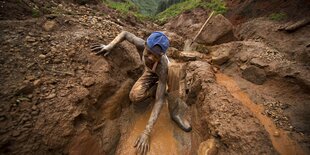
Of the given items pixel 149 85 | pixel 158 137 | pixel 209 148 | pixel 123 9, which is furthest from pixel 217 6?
pixel 209 148

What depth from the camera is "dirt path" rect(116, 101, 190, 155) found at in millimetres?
2227

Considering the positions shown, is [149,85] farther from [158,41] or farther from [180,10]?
[180,10]


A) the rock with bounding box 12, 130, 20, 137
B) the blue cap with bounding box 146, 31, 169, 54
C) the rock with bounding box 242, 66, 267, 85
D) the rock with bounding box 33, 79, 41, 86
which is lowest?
the rock with bounding box 12, 130, 20, 137

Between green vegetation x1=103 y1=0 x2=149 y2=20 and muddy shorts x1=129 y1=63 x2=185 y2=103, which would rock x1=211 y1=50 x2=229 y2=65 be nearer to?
muddy shorts x1=129 y1=63 x2=185 y2=103

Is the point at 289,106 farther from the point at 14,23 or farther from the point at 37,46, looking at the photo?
the point at 14,23

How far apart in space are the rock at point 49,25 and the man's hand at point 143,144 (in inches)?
73.1

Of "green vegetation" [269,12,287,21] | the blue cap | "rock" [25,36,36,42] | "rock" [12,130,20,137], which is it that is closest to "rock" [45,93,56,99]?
"rock" [12,130,20,137]

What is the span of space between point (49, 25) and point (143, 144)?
6.56 feet

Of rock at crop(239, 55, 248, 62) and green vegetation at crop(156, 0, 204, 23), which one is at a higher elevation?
rock at crop(239, 55, 248, 62)

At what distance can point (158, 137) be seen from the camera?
2.38m

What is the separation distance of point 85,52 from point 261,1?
788cm

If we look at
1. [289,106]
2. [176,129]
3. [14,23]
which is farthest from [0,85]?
[289,106]

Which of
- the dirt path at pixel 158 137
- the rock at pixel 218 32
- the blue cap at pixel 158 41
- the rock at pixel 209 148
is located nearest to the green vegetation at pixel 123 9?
the rock at pixel 218 32

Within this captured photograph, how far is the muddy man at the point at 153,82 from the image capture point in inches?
86.7
